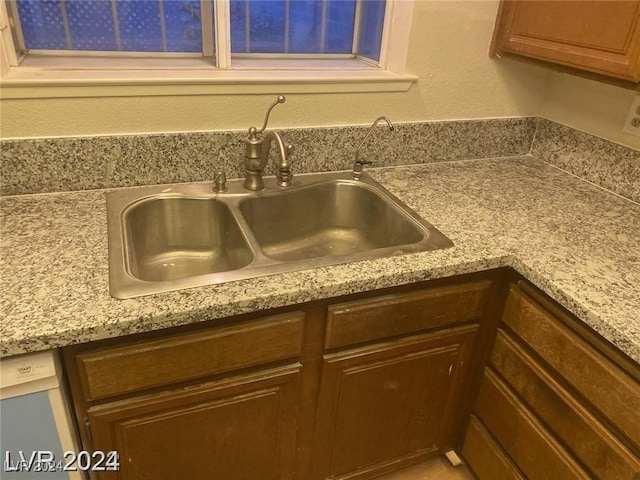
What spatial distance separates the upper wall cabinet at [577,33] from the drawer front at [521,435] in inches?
33.1

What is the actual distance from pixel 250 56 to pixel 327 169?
1.43ft

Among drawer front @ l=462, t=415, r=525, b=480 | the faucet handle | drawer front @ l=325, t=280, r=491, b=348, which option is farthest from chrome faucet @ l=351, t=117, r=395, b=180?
drawer front @ l=462, t=415, r=525, b=480

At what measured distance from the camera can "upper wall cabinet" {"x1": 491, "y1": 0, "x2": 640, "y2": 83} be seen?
1.18 meters

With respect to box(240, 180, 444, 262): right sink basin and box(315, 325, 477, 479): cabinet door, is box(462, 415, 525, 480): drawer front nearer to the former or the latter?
box(315, 325, 477, 479): cabinet door

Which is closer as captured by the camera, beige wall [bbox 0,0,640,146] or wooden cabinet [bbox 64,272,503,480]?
wooden cabinet [bbox 64,272,503,480]

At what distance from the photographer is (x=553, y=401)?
3.75 ft

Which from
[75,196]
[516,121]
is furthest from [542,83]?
[75,196]

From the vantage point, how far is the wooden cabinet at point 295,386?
0.98 metres

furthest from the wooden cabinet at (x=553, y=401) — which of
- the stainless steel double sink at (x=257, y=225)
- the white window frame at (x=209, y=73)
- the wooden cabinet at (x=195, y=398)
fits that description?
the white window frame at (x=209, y=73)

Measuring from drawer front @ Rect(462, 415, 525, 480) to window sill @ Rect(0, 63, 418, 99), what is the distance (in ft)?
3.43

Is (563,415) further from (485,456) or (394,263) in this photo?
(394,263)

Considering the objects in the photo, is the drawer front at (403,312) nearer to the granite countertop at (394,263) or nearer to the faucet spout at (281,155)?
the granite countertop at (394,263)

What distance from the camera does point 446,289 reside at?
46.9 inches

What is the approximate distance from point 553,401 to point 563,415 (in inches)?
1.4
